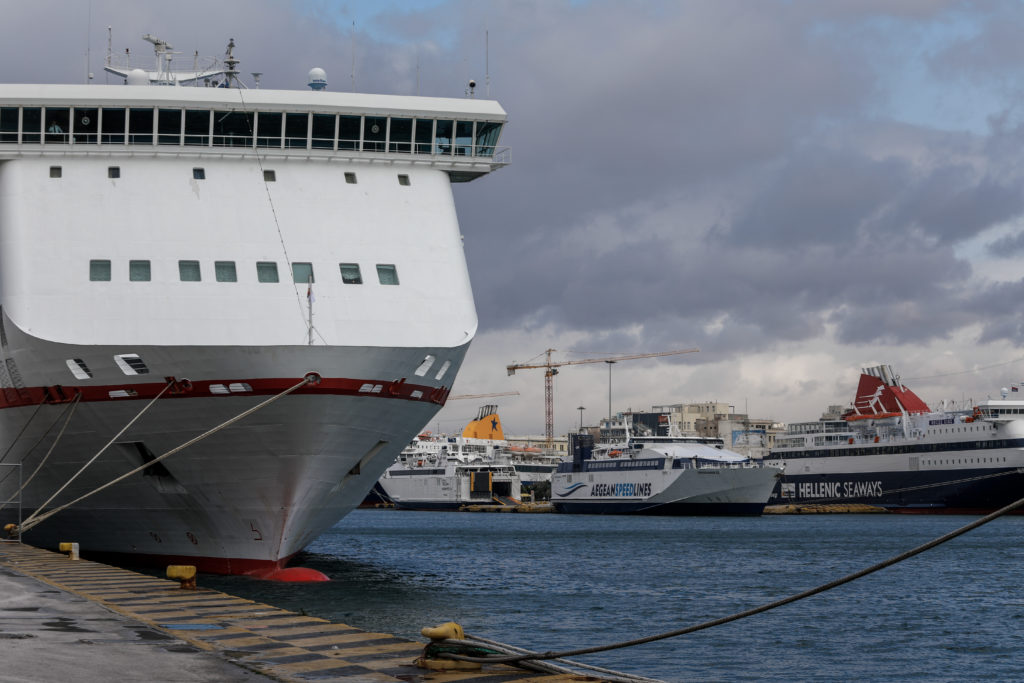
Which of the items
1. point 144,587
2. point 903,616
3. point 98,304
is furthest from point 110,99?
point 903,616

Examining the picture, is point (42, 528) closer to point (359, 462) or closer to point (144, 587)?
point (359, 462)

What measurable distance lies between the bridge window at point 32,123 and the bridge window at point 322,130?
→ 21.6ft

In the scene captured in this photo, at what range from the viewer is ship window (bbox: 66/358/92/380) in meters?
24.5

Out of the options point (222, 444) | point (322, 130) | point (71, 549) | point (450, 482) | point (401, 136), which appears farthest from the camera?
point (450, 482)

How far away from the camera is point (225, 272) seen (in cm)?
2538

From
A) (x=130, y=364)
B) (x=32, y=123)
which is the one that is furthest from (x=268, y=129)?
(x=130, y=364)

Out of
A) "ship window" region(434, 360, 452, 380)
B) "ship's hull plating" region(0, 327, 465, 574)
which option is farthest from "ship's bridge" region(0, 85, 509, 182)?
"ship window" region(434, 360, 452, 380)

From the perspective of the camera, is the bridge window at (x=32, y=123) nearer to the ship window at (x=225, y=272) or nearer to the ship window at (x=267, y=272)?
the ship window at (x=225, y=272)

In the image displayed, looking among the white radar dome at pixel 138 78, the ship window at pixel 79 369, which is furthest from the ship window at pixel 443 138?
the ship window at pixel 79 369

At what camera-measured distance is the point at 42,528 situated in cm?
3041

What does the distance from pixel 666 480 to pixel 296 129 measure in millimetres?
76564

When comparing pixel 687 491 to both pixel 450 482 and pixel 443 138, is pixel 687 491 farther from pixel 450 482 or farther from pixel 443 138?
pixel 443 138

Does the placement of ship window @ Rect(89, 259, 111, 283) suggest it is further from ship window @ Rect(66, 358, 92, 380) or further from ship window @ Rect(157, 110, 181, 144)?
ship window @ Rect(157, 110, 181, 144)

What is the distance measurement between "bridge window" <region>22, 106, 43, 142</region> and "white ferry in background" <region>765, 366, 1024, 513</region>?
296 feet
